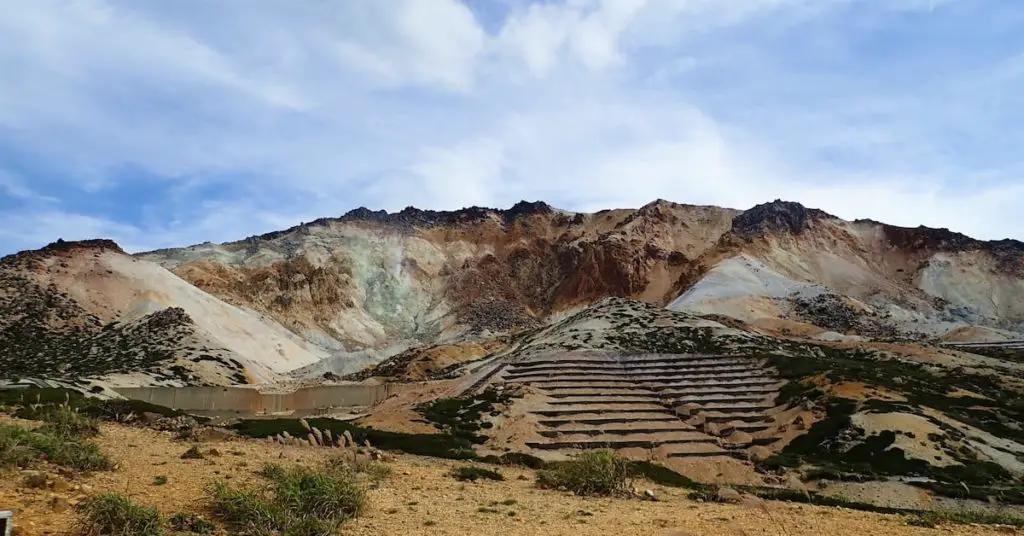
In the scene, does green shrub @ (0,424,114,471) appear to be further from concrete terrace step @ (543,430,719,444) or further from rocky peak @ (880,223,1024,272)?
rocky peak @ (880,223,1024,272)

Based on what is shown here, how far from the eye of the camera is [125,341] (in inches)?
1903

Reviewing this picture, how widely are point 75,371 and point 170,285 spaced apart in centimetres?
2374

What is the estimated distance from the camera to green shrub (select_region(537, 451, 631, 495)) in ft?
43.0

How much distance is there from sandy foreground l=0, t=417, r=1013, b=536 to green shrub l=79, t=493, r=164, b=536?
0.98ft

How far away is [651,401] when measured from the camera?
1155 inches

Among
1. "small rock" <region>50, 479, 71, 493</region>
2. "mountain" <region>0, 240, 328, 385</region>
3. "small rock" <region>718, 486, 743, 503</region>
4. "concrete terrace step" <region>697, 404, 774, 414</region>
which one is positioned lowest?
"small rock" <region>718, 486, 743, 503</region>

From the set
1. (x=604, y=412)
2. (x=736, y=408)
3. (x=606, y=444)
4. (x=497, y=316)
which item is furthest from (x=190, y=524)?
(x=497, y=316)

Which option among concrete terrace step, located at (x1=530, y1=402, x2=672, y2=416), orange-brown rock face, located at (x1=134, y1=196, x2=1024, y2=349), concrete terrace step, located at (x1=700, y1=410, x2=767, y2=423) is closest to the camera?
concrete terrace step, located at (x1=530, y1=402, x2=672, y2=416)

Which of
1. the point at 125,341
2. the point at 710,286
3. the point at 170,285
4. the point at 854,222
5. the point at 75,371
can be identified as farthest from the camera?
the point at 854,222

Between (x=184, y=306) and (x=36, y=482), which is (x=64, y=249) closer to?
(x=184, y=306)

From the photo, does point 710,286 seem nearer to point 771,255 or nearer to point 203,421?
point 771,255

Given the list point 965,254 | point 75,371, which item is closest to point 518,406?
point 75,371

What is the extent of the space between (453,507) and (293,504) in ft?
9.66

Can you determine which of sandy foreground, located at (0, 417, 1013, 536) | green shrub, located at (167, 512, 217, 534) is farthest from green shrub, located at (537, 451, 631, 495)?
green shrub, located at (167, 512, 217, 534)
